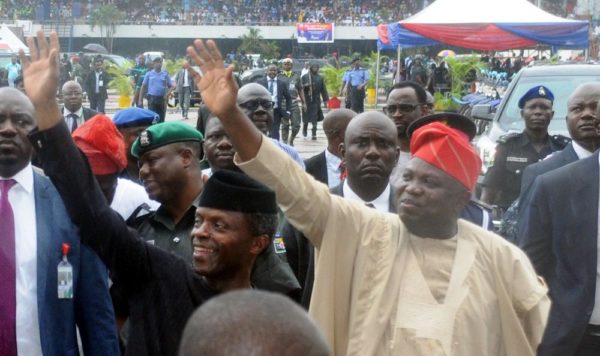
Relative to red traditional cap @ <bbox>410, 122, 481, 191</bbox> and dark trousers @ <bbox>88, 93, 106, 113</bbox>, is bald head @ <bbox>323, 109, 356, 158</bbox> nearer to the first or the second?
red traditional cap @ <bbox>410, 122, 481, 191</bbox>

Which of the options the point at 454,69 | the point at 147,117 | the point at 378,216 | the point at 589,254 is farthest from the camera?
the point at 454,69

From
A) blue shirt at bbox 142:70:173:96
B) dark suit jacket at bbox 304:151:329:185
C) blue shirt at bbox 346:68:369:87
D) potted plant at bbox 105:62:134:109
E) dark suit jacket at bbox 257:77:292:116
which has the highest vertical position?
dark suit jacket at bbox 304:151:329:185

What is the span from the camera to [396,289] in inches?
135

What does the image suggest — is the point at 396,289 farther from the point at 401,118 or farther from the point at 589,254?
the point at 401,118

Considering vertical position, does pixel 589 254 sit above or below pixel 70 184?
below

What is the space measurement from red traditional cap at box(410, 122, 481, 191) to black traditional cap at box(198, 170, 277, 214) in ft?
1.86

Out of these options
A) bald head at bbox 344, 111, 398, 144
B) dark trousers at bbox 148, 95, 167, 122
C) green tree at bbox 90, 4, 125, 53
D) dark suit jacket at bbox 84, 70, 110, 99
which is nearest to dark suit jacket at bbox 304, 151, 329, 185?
bald head at bbox 344, 111, 398, 144

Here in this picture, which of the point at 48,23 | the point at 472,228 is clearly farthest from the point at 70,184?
the point at 48,23

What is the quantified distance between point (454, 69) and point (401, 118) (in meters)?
21.9

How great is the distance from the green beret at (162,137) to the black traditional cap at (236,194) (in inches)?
47.6

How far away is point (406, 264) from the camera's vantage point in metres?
3.49

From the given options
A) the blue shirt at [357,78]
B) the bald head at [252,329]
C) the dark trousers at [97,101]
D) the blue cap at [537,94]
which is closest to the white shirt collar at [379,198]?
the bald head at [252,329]

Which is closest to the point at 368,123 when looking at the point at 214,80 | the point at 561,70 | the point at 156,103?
the point at 214,80

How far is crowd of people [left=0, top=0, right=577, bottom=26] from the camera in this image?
227ft
